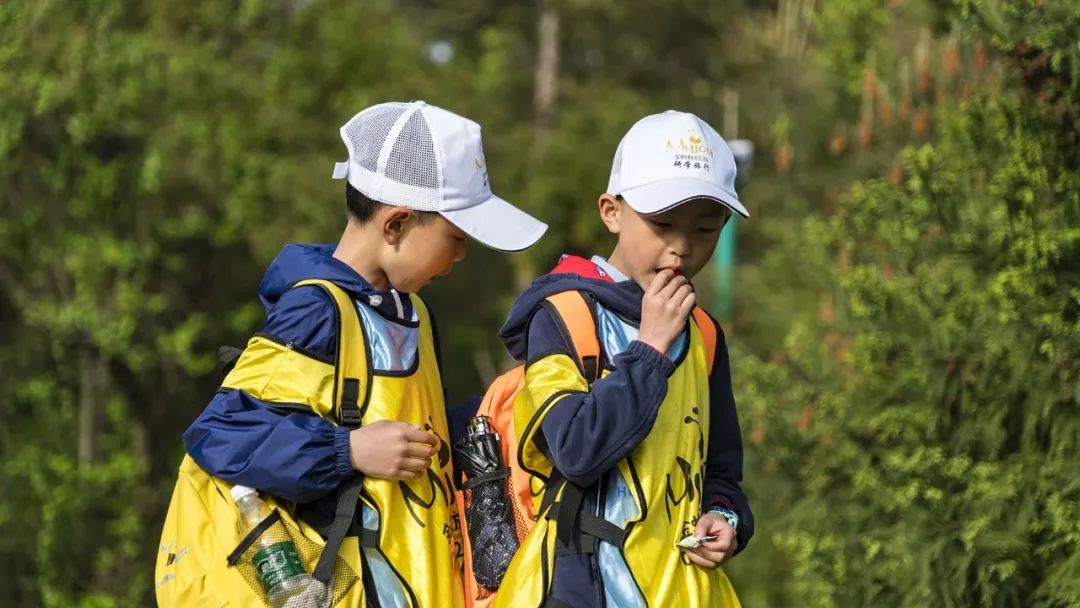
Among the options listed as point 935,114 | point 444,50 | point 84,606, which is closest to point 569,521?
point 935,114

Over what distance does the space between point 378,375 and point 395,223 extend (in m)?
0.39

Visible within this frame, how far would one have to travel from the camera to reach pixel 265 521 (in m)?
3.28

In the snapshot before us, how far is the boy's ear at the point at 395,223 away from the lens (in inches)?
139

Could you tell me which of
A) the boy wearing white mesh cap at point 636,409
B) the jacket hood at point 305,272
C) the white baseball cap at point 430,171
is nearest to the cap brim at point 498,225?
the white baseball cap at point 430,171

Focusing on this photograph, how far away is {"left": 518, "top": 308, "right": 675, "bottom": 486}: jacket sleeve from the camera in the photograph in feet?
10.2

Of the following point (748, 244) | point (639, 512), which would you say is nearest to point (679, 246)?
Answer: point (639, 512)

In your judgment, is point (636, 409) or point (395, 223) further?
point (395, 223)

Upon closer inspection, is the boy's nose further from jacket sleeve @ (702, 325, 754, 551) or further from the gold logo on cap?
jacket sleeve @ (702, 325, 754, 551)

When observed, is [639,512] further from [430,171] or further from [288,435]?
[430,171]

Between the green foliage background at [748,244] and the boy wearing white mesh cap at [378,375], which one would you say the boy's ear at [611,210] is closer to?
the boy wearing white mesh cap at [378,375]

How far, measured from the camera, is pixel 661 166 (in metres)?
3.38

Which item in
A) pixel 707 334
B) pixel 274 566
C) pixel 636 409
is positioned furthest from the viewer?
pixel 707 334

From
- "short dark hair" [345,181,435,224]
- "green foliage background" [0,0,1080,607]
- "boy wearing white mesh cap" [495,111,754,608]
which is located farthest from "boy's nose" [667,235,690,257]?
"green foliage background" [0,0,1080,607]

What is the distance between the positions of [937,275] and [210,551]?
10.4 feet
